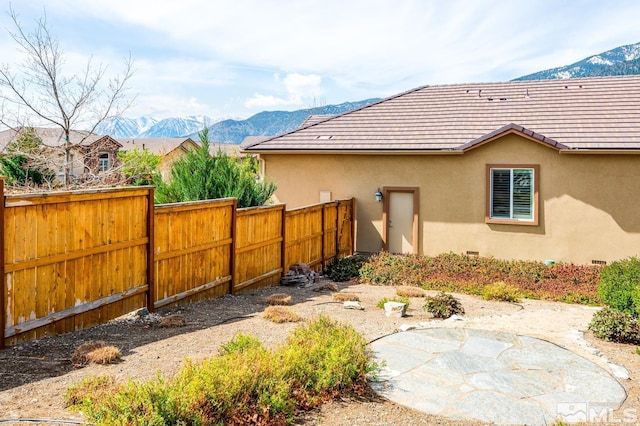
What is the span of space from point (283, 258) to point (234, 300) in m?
2.60

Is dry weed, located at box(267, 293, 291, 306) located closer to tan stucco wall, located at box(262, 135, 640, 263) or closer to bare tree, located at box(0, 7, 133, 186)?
tan stucco wall, located at box(262, 135, 640, 263)

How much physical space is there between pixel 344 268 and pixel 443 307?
5.59 meters

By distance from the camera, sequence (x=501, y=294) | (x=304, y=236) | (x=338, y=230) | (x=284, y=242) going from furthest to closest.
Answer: (x=338, y=230), (x=304, y=236), (x=284, y=242), (x=501, y=294)

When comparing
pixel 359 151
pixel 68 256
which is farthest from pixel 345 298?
pixel 359 151

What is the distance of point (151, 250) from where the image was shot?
786 cm

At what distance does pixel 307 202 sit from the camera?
55.6 ft

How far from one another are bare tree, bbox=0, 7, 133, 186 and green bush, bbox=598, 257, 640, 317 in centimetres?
1617

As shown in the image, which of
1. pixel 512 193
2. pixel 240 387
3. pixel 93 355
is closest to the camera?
pixel 240 387

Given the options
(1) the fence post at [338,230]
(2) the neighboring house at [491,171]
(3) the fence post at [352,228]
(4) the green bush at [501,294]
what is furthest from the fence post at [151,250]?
(2) the neighboring house at [491,171]

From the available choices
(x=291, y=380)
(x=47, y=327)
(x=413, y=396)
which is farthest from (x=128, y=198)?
(x=413, y=396)

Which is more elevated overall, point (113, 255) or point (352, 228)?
point (352, 228)

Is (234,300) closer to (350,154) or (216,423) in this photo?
(216,423)

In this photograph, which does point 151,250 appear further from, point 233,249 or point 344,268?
point 344,268

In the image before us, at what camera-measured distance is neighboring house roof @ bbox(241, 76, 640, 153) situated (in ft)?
47.4
